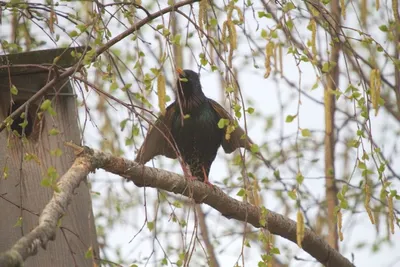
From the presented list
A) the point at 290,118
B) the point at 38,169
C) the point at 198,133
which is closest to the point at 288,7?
the point at 290,118

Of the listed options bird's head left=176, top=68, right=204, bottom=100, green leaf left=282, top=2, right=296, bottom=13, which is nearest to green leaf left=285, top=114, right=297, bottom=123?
green leaf left=282, top=2, right=296, bottom=13

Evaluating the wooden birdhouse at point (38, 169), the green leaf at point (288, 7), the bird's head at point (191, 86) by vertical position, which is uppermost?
the bird's head at point (191, 86)

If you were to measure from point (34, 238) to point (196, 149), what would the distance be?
322cm

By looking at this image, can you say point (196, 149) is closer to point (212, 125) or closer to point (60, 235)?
point (212, 125)

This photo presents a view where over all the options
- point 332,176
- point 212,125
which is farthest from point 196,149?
point 332,176

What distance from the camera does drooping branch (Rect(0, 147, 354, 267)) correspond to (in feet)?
8.25

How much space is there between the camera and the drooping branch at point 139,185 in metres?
2.51

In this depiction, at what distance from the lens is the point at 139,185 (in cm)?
392

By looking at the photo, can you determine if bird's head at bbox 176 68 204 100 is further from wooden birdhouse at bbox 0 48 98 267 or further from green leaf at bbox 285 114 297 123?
green leaf at bbox 285 114 297 123

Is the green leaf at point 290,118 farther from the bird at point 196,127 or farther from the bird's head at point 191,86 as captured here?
the bird's head at point 191,86

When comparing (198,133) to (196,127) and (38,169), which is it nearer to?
(196,127)

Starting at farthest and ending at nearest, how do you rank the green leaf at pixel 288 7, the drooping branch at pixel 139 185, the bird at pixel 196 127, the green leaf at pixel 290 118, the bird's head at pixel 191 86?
the bird's head at pixel 191 86 < the bird at pixel 196 127 < the green leaf at pixel 288 7 < the green leaf at pixel 290 118 < the drooping branch at pixel 139 185

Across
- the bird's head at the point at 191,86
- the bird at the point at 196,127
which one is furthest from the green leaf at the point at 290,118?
the bird's head at the point at 191,86

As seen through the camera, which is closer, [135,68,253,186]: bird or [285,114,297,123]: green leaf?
[285,114,297,123]: green leaf
